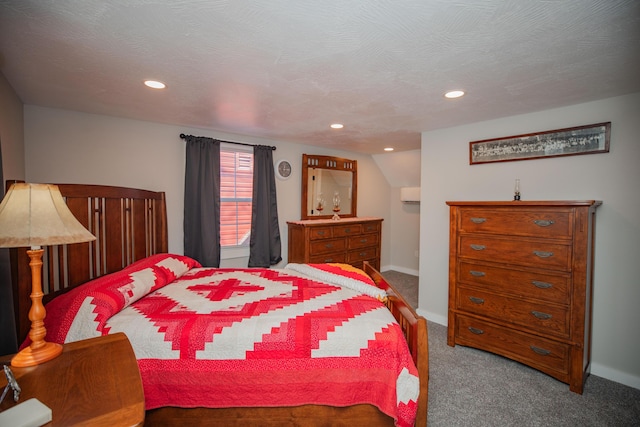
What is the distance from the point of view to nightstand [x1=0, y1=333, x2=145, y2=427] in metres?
0.86

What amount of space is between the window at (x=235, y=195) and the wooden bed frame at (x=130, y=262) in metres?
0.84

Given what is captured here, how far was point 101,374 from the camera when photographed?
1.06m

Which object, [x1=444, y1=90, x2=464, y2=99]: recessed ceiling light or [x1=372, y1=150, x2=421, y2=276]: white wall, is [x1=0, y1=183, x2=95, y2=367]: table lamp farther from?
[x1=372, y1=150, x2=421, y2=276]: white wall

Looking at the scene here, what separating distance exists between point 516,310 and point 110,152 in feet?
13.5

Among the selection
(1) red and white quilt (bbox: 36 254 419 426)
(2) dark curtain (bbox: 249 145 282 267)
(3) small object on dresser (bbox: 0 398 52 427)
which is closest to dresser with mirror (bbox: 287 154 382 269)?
(2) dark curtain (bbox: 249 145 282 267)

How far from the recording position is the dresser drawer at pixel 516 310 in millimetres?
2338

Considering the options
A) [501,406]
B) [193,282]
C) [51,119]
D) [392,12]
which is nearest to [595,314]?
[501,406]

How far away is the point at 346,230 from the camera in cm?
452

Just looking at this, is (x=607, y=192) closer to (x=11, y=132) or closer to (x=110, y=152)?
(x=110, y=152)

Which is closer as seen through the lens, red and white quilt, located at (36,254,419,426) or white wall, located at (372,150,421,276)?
red and white quilt, located at (36,254,419,426)

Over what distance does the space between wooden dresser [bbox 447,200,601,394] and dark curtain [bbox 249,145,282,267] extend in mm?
2288

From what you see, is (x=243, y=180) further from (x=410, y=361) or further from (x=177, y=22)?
(x=410, y=361)

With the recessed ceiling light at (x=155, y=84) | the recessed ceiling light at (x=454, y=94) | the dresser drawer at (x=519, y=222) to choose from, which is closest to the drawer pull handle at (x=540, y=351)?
the dresser drawer at (x=519, y=222)

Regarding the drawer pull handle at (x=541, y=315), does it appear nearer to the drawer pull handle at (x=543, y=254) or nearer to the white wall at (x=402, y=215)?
the drawer pull handle at (x=543, y=254)
